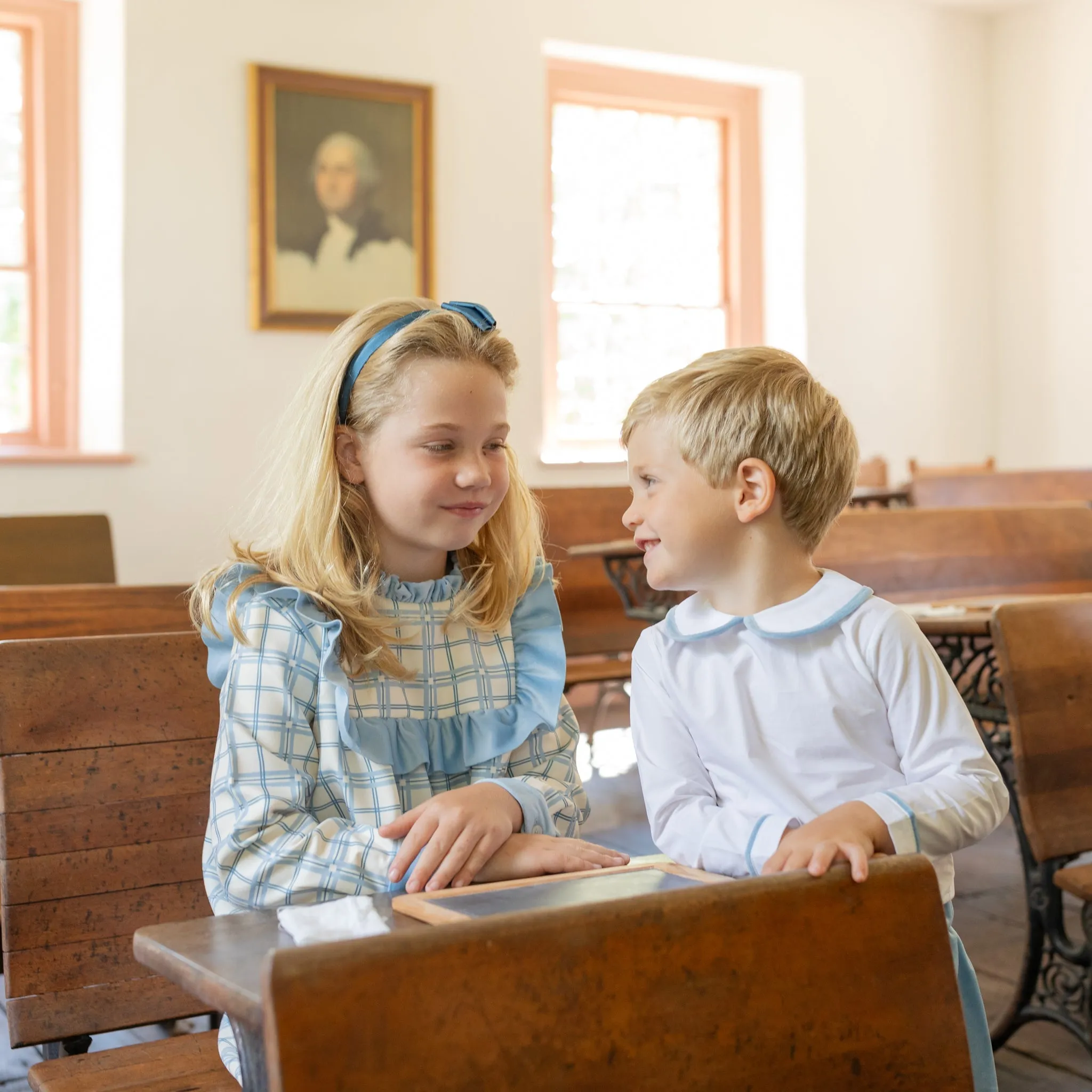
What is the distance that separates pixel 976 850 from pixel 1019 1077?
136cm

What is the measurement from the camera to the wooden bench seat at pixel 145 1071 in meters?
1.28

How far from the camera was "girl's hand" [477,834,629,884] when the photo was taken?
1140 mm

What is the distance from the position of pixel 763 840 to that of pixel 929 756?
0.52 feet

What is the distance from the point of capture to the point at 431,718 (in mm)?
1357

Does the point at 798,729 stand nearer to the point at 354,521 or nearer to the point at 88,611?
the point at 354,521

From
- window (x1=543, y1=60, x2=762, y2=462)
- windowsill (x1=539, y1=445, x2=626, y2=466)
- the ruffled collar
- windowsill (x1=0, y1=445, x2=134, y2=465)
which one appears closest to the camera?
the ruffled collar

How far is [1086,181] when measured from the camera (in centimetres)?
739

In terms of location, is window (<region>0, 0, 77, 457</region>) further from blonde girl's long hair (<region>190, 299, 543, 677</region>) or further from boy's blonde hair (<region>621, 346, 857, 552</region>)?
boy's blonde hair (<region>621, 346, 857, 552</region>)

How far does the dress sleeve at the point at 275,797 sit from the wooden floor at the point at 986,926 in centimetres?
82

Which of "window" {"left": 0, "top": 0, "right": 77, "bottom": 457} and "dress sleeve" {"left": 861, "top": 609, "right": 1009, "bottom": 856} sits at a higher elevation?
"window" {"left": 0, "top": 0, "right": 77, "bottom": 457}

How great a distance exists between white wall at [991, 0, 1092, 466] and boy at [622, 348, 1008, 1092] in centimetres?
671

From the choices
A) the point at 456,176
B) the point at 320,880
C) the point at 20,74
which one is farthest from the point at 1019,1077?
the point at 20,74

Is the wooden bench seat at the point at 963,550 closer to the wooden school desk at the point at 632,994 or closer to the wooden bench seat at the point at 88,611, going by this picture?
the wooden bench seat at the point at 88,611

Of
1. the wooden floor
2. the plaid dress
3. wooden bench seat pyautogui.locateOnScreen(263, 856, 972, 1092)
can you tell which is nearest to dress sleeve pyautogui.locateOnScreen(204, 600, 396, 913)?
the plaid dress
